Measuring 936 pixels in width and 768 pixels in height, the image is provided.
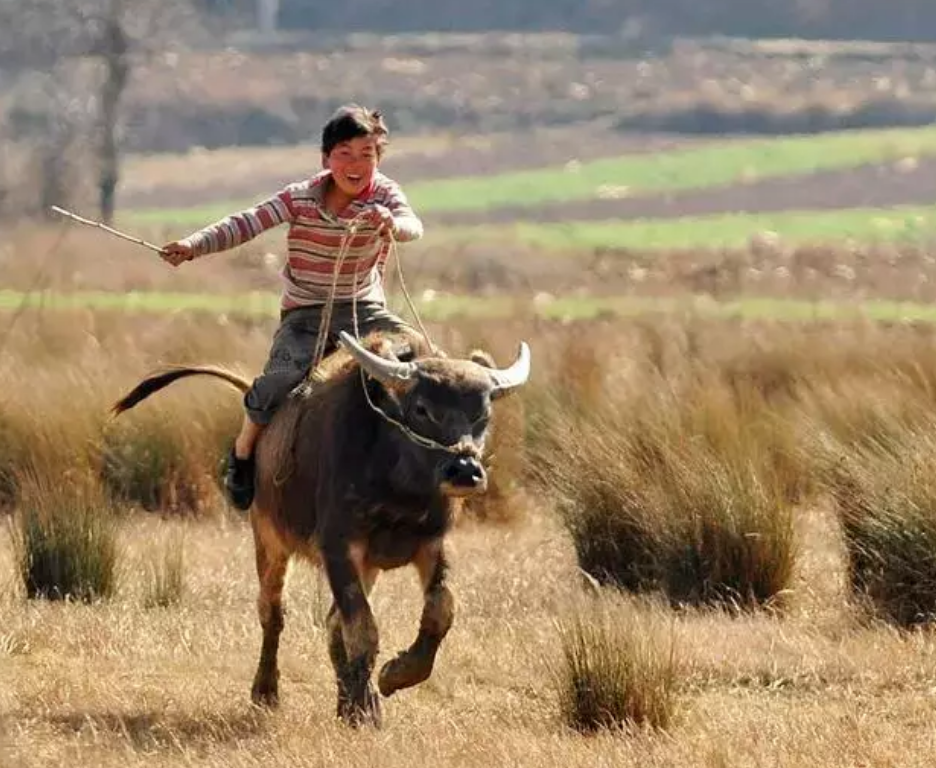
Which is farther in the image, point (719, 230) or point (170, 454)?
point (719, 230)

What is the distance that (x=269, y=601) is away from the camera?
10.6 m

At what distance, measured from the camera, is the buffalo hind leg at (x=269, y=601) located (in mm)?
10367

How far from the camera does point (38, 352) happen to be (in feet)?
62.4

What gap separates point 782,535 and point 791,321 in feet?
35.1

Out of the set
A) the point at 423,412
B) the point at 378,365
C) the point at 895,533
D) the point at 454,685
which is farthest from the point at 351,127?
the point at 895,533

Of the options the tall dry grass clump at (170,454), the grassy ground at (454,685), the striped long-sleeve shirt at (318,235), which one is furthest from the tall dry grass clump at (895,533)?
the tall dry grass clump at (170,454)

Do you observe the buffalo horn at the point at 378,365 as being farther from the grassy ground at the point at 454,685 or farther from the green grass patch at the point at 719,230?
the green grass patch at the point at 719,230

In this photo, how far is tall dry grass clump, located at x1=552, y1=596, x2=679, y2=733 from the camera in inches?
377

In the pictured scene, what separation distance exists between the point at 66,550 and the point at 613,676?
12.4 feet

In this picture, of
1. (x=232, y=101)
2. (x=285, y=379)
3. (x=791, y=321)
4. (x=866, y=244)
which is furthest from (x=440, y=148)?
(x=285, y=379)

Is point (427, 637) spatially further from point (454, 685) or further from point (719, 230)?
point (719, 230)

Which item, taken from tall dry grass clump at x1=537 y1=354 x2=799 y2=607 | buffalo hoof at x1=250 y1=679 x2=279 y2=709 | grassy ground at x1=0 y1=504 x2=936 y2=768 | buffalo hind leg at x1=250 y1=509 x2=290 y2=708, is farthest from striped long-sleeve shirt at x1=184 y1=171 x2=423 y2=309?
tall dry grass clump at x1=537 y1=354 x2=799 y2=607

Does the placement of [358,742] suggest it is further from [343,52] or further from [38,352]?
[343,52]

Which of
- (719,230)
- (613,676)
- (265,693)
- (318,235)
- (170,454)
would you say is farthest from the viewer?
(719,230)
